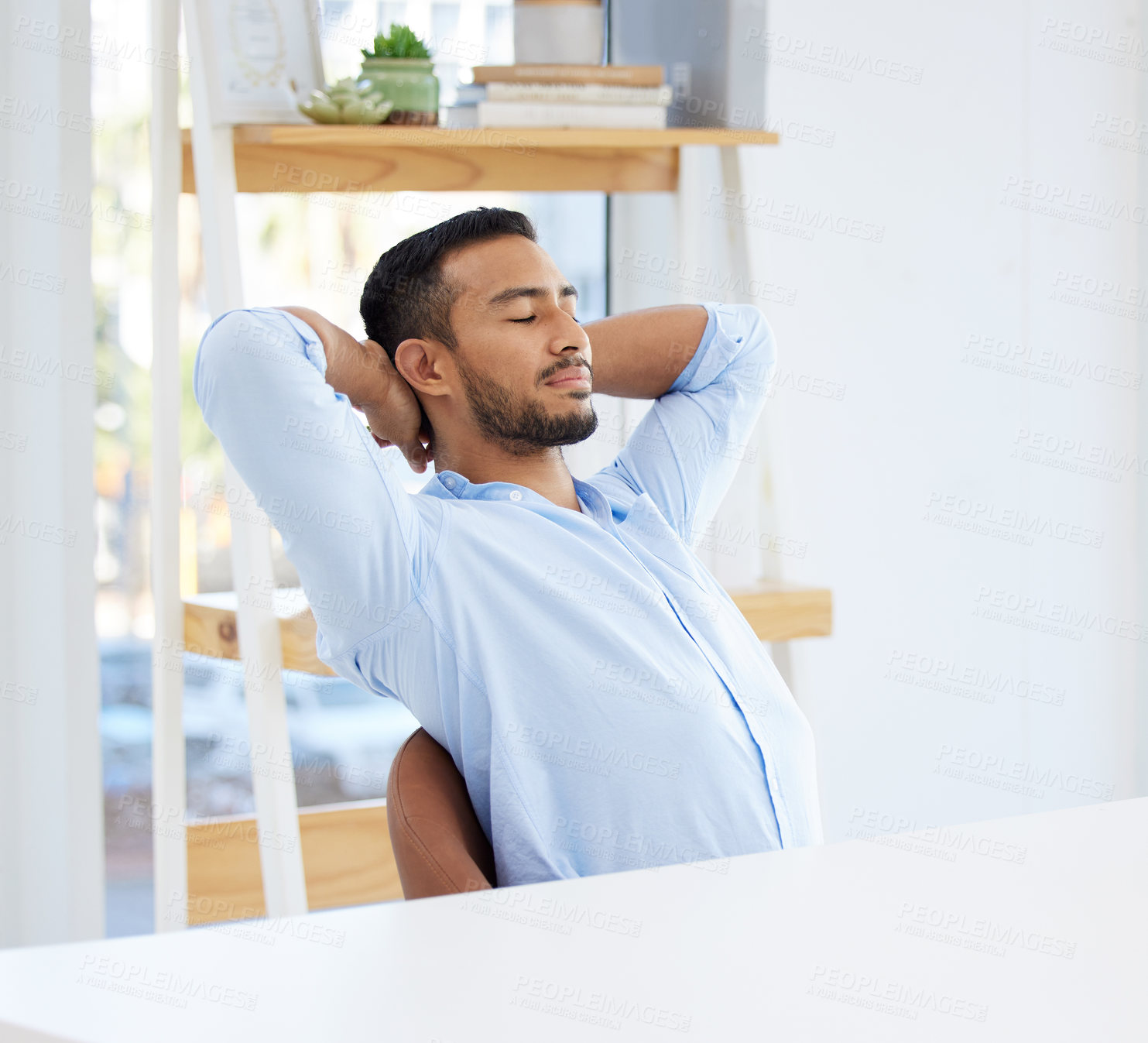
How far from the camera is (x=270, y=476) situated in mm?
1043

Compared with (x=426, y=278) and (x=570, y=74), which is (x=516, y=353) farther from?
(x=570, y=74)

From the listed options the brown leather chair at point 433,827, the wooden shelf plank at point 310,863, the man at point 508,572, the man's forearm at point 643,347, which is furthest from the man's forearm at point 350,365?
the wooden shelf plank at point 310,863

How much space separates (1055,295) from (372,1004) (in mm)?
2261

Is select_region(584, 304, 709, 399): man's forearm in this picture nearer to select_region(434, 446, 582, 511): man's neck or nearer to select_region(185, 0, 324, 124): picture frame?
select_region(434, 446, 582, 511): man's neck

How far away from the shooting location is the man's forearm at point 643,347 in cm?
148

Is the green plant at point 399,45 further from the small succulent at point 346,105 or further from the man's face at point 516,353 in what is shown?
the man's face at point 516,353

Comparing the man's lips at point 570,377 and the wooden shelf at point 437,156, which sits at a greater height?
the wooden shelf at point 437,156

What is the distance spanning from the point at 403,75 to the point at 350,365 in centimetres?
57

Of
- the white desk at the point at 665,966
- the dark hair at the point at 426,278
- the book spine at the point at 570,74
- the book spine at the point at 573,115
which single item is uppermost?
the book spine at the point at 570,74

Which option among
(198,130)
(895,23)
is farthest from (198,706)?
(895,23)

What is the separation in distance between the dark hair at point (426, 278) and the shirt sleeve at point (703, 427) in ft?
0.94

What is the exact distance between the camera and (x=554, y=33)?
1757 millimetres

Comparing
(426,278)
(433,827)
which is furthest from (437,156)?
(433,827)

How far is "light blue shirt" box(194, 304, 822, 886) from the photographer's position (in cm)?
106
